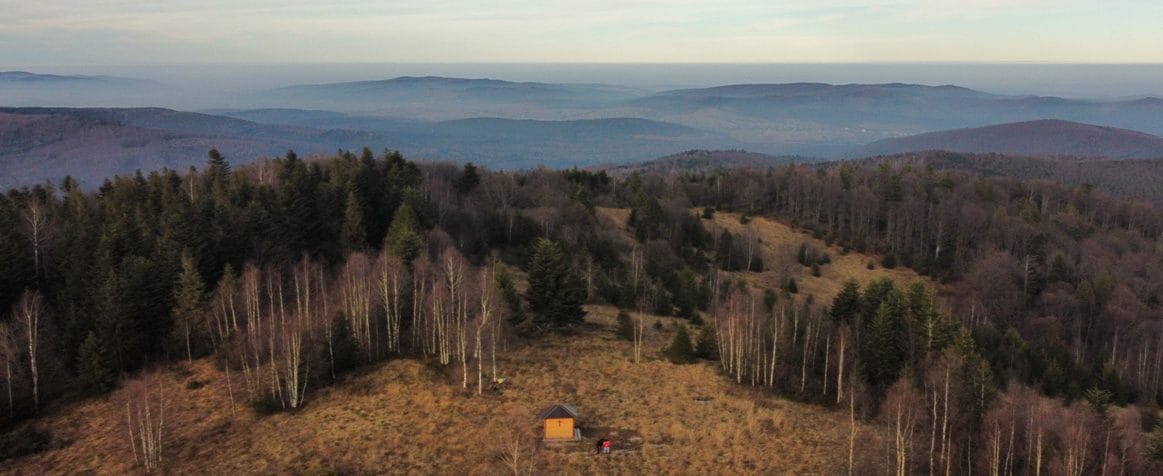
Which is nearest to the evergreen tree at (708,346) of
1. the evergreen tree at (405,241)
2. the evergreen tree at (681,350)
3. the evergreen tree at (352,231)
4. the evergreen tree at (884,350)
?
the evergreen tree at (681,350)

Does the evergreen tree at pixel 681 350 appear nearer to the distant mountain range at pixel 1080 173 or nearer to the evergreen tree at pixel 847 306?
the evergreen tree at pixel 847 306

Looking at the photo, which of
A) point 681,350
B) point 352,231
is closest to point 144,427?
point 352,231

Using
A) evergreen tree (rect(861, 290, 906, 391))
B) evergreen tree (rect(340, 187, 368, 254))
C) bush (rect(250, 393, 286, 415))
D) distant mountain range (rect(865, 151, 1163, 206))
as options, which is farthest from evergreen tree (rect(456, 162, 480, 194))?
distant mountain range (rect(865, 151, 1163, 206))

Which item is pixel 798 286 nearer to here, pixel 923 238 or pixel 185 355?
pixel 923 238

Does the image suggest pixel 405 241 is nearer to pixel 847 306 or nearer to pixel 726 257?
pixel 847 306

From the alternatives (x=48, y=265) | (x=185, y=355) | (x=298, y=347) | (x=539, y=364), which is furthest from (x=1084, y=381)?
(x=48, y=265)

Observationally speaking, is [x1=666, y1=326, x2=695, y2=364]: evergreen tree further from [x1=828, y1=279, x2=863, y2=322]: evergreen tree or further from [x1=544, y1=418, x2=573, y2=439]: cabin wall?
[x1=544, y1=418, x2=573, y2=439]: cabin wall
